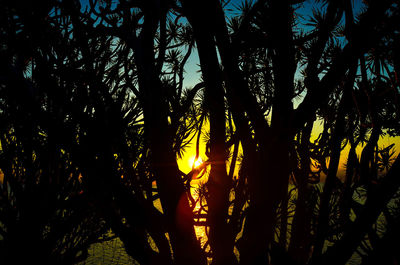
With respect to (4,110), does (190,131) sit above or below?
above

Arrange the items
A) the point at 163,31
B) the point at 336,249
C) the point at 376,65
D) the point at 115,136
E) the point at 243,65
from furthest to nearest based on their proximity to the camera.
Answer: the point at 243,65
the point at 376,65
the point at 163,31
the point at 115,136
the point at 336,249

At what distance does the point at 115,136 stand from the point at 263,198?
2.19 feet

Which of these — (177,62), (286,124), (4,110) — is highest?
(177,62)

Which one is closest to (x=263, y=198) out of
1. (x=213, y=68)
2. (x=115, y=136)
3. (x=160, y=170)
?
(x=160, y=170)

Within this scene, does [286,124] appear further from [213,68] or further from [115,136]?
[115,136]

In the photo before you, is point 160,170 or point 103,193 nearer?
point 103,193

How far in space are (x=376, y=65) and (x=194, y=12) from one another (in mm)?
1102

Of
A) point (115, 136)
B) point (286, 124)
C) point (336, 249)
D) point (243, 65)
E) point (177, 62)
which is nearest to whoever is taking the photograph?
point (336, 249)

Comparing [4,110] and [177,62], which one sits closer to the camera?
[4,110]

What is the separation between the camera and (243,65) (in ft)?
5.85

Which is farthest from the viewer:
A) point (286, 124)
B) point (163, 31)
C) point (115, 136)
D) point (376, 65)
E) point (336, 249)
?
point (376, 65)

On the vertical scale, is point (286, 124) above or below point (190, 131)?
below

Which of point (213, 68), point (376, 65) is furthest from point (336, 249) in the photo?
point (376, 65)

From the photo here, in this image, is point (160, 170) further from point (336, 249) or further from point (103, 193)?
point (336, 249)
